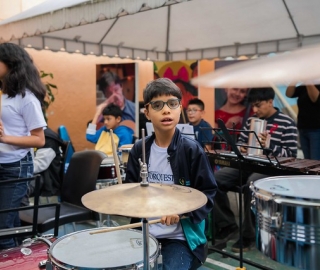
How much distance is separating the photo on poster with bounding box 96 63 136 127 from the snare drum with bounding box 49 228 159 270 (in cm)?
464

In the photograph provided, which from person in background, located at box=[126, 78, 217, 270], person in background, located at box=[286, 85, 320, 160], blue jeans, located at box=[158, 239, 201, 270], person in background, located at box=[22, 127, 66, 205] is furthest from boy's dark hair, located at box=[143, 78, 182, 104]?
person in background, located at box=[286, 85, 320, 160]

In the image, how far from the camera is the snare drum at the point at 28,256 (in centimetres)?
166

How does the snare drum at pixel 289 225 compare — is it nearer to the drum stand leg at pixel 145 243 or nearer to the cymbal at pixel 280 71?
the drum stand leg at pixel 145 243

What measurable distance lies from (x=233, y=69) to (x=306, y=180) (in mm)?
1628

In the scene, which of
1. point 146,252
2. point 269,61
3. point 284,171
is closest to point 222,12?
point 269,61

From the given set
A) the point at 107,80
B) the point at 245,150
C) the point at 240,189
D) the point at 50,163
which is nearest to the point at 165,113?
the point at 240,189

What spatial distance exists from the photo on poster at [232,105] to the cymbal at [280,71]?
8.91 feet

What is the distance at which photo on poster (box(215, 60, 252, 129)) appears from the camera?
588 centimetres

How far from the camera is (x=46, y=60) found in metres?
6.79

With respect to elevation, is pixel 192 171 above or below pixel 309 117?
below

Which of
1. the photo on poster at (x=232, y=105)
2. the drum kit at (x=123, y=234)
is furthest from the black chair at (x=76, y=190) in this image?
the photo on poster at (x=232, y=105)

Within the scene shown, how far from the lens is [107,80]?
21.2 ft

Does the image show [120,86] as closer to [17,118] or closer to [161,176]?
[17,118]

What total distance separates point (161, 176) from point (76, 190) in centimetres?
134
